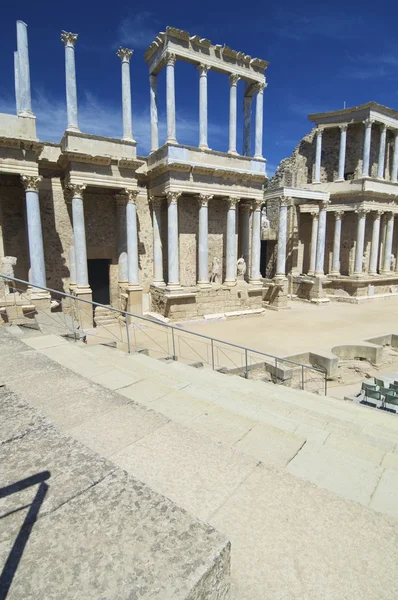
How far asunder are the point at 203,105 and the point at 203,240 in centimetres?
695

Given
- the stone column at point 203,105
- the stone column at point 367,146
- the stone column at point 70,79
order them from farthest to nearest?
the stone column at point 367,146
the stone column at point 203,105
the stone column at point 70,79

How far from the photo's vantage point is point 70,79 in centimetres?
1341

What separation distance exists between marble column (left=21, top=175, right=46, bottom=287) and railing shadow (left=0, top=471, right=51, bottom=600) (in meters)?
12.5

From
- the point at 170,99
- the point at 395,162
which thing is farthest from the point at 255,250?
the point at 395,162

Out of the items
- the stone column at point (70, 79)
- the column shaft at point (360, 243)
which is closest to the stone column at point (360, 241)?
the column shaft at point (360, 243)

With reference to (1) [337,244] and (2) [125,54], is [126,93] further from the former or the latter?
(1) [337,244]

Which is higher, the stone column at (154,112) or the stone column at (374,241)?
the stone column at (154,112)

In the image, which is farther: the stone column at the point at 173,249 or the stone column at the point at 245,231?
the stone column at the point at 245,231

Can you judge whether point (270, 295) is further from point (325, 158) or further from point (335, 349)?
point (325, 158)

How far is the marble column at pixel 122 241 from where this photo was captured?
53.9 ft

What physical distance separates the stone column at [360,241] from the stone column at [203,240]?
14.1 metres

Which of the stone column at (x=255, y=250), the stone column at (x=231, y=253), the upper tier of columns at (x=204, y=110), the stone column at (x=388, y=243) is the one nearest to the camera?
the upper tier of columns at (x=204, y=110)

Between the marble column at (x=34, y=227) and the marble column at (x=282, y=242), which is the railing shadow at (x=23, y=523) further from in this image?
the marble column at (x=282, y=242)

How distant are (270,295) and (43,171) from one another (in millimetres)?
14986
